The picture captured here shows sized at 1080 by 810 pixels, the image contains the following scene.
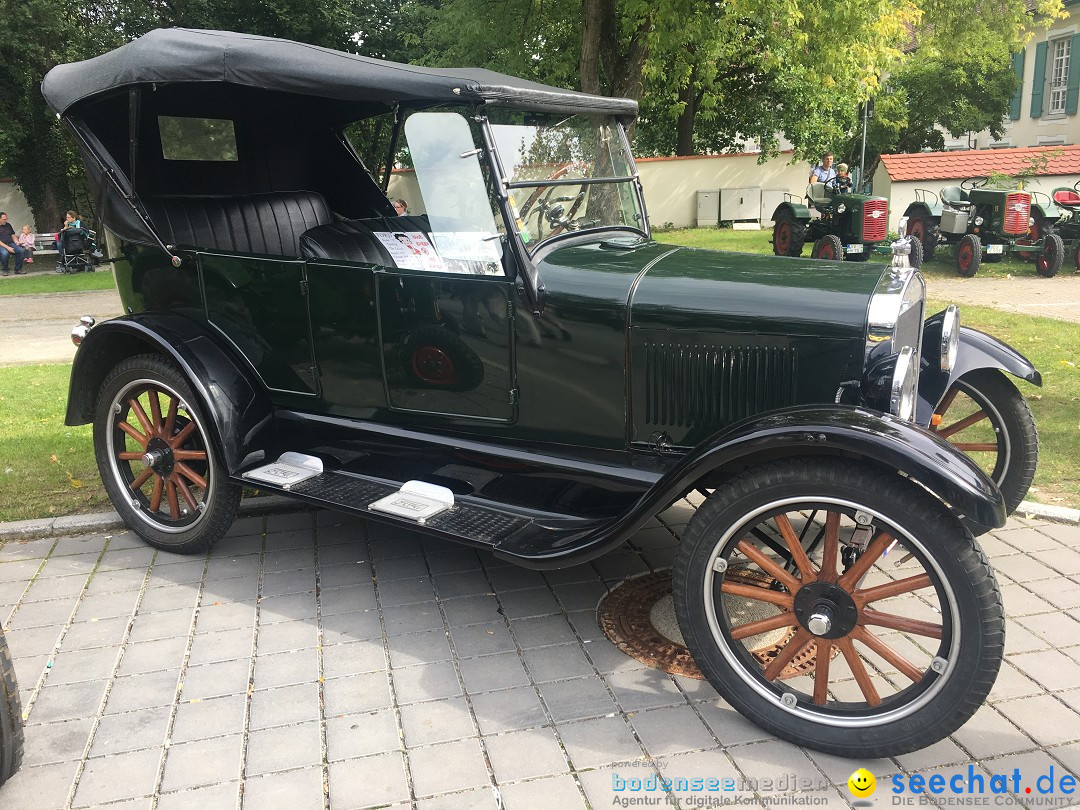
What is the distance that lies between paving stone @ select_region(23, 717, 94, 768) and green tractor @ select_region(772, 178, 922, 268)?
11280 millimetres

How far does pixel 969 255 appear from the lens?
39.8 ft

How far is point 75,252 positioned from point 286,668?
17.7 meters

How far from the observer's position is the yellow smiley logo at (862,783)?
2414 millimetres

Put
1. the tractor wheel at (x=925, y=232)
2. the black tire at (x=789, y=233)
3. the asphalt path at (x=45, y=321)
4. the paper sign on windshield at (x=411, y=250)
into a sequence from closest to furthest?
the paper sign on windshield at (x=411, y=250) → the asphalt path at (x=45, y=321) → the tractor wheel at (x=925, y=232) → the black tire at (x=789, y=233)

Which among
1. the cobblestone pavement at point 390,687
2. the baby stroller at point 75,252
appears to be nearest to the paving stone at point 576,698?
the cobblestone pavement at point 390,687

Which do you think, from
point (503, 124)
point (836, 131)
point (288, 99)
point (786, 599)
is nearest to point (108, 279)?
point (288, 99)

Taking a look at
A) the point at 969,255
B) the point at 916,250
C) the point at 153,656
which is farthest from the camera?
the point at 969,255

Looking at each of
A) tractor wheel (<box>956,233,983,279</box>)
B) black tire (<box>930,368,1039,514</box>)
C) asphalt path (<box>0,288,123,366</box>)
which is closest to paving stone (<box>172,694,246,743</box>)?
black tire (<box>930,368,1039,514</box>)

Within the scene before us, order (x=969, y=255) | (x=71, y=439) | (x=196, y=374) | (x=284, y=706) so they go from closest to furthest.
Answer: (x=284, y=706)
(x=196, y=374)
(x=71, y=439)
(x=969, y=255)

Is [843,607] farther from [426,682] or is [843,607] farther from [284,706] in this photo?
[284,706]

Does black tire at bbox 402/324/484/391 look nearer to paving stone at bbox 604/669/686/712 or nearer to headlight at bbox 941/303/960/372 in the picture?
paving stone at bbox 604/669/686/712

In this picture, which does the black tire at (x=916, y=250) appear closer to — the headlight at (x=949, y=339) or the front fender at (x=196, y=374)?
the headlight at (x=949, y=339)

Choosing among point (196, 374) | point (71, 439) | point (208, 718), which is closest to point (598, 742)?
point (208, 718)

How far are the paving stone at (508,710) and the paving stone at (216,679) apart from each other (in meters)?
0.86
